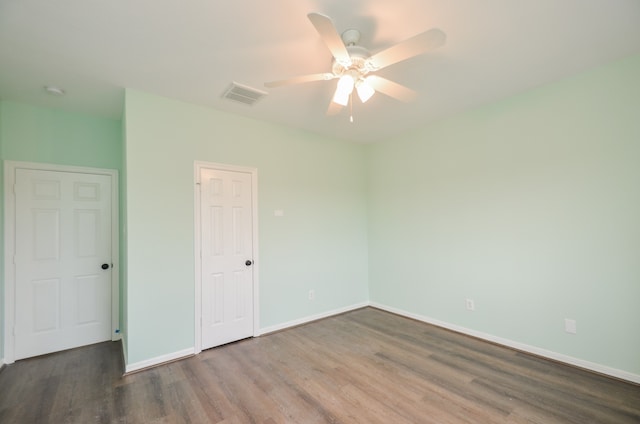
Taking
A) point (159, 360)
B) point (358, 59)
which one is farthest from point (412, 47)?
point (159, 360)

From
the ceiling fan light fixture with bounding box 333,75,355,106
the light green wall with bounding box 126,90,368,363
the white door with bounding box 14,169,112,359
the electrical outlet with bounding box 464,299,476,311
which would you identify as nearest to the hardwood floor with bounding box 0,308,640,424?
the white door with bounding box 14,169,112,359

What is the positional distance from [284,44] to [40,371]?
3678mm

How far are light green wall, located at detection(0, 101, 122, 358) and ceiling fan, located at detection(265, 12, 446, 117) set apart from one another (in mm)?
2578

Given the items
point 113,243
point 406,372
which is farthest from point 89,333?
point 406,372

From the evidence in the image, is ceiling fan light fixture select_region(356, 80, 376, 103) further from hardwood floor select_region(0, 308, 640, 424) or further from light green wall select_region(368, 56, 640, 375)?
hardwood floor select_region(0, 308, 640, 424)

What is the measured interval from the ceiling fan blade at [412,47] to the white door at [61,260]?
3.41 meters

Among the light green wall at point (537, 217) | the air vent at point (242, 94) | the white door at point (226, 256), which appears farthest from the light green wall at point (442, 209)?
the air vent at point (242, 94)

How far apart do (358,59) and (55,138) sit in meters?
3.37

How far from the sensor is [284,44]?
82.7 inches

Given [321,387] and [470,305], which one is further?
[470,305]

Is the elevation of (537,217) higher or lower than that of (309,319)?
higher

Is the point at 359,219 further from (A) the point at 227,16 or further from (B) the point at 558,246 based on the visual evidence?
(A) the point at 227,16

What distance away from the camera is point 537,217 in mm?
2877

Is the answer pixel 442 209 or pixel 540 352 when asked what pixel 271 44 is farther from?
pixel 540 352
